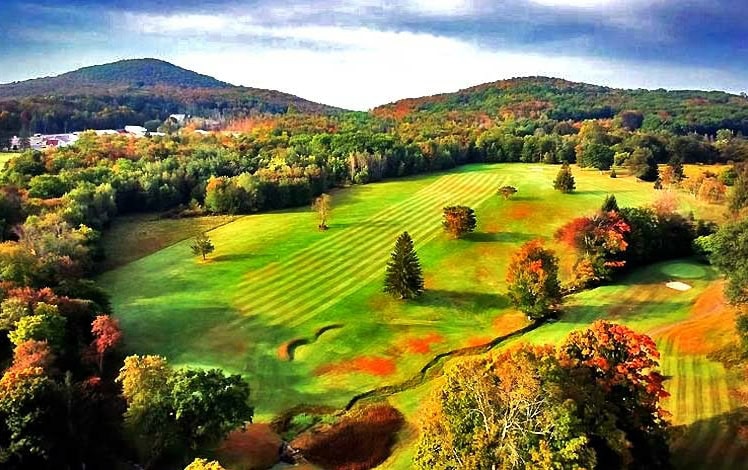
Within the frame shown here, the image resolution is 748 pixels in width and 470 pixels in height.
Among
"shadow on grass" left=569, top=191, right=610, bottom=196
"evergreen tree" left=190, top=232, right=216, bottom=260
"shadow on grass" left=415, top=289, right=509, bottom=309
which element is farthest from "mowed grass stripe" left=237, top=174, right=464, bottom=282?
"shadow on grass" left=569, top=191, right=610, bottom=196

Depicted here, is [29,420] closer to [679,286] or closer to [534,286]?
[534,286]

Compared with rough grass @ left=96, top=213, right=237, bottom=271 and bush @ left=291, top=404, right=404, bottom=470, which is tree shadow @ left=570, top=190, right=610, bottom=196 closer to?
rough grass @ left=96, top=213, right=237, bottom=271

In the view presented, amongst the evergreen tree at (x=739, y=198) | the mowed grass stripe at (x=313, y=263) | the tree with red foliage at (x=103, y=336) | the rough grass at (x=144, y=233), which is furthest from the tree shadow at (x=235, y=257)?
the evergreen tree at (x=739, y=198)

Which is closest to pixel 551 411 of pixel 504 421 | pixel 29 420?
pixel 504 421

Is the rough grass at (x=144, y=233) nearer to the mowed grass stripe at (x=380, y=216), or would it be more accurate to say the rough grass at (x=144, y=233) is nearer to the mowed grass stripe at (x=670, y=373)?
the mowed grass stripe at (x=380, y=216)

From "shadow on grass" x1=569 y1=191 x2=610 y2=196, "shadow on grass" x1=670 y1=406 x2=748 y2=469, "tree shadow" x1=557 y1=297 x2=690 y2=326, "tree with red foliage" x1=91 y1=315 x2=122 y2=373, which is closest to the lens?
"shadow on grass" x1=670 y1=406 x2=748 y2=469

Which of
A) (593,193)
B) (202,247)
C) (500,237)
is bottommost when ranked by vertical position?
(500,237)
